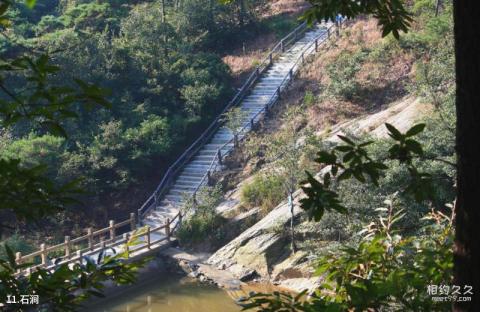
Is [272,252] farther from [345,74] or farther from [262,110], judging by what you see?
[262,110]

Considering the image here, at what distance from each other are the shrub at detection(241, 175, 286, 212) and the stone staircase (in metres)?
1.84

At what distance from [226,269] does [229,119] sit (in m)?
5.56

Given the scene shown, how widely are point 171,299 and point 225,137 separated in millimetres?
7278

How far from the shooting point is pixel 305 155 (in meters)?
13.3

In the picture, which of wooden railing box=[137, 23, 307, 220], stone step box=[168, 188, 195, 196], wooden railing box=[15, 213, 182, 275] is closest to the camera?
wooden railing box=[15, 213, 182, 275]

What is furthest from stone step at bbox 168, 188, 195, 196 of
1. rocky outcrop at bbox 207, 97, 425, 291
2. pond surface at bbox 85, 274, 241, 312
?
pond surface at bbox 85, 274, 241, 312

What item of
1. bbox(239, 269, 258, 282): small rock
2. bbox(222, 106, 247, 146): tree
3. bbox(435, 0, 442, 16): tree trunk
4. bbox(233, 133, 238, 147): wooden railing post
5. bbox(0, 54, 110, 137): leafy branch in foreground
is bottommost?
bbox(239, 269, 258, 282): small rock

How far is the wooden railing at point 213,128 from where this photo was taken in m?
16.4

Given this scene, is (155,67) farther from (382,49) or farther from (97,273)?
(97,273)

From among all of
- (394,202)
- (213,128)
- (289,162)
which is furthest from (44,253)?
(394,202)

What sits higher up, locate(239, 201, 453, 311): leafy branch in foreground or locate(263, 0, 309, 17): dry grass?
locate(263, 0, 309, 17): dry grass

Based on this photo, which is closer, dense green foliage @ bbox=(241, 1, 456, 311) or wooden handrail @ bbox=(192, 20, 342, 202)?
dense green foliage @ bbox=(241, 1, 456, 311)

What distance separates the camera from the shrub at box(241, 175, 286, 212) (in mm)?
14023

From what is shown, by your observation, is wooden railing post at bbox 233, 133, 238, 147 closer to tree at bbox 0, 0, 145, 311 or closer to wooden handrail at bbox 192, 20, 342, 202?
wooden handrail at bbox 192, 20, 342, 202
